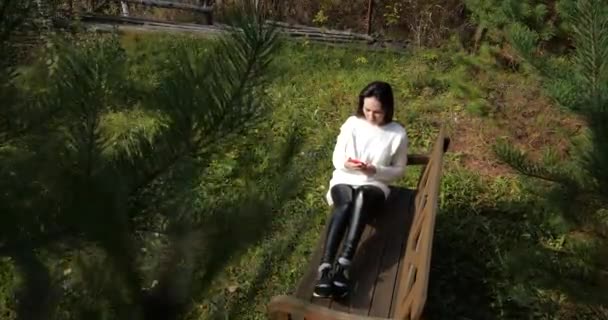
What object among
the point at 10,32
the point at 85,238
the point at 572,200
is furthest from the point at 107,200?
the point at 572,200

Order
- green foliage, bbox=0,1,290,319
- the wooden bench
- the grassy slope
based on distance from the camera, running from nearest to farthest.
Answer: green foliage, bbox=0,1,290,319 → the wooden bench → the grassy slope

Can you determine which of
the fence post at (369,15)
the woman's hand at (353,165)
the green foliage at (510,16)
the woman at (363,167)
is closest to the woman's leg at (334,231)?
the woman at (363,167)

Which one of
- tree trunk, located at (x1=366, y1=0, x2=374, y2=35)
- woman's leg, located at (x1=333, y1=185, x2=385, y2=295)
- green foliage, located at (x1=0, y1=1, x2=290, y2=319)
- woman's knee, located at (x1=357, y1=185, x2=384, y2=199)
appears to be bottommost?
woman's leg, located at (x1=333, y1=185, x2=385, y2=295)

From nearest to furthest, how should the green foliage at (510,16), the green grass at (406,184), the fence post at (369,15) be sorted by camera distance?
the green grass at (406,184), the green foliage at (510,16), the fence post at (369,15)

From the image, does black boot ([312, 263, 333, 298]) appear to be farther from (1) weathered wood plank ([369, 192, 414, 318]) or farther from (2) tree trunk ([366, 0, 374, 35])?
(2) tree trunk ([366, 0, 374, 35])

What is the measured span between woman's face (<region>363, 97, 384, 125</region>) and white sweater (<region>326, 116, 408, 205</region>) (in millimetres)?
33

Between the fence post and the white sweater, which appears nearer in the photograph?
the white sweater

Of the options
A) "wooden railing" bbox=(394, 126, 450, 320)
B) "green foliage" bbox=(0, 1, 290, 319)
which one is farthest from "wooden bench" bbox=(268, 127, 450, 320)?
"green foliage" bbox=(0, 1, 290, 319)

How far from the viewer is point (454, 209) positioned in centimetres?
500

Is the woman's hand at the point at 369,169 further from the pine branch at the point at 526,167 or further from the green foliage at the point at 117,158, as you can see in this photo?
the green foliage at the point at 117,158

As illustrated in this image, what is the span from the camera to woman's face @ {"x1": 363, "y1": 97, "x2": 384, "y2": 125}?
417 centimetres

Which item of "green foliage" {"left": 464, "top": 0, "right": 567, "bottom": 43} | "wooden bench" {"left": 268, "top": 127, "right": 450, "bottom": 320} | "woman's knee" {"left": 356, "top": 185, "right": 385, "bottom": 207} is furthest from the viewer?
"green foliage" {"left": 464, "top": 0, "right": 567, "bottom": 43}

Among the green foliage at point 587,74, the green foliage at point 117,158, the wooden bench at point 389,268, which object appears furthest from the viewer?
the wooden bench at point 389,268

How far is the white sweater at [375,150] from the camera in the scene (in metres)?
4.10
